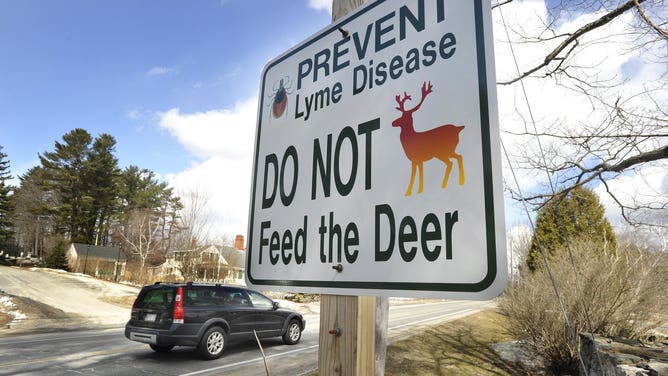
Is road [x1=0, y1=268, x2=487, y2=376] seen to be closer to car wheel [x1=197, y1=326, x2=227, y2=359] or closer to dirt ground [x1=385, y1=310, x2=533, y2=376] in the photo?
car wheel [x1=197, y1=326, x2=227, y2=359]

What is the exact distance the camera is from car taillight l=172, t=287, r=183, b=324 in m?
7.73

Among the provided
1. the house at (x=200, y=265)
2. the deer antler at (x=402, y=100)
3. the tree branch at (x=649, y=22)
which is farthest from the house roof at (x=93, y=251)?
the deer antler at (x=402, y=100)

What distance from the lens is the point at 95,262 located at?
109 ft

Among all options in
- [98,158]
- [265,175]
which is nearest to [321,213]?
[265,175]

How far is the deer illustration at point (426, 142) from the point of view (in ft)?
2.88

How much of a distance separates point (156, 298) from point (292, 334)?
11.9ft

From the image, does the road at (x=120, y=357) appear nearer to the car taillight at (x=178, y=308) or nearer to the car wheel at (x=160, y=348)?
the car wheel at (x=160, y=348)

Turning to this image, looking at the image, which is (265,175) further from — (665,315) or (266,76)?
(665,315)

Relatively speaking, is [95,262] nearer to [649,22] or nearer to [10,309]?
[10,309]

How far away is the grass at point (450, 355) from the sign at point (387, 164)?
20.0 feet

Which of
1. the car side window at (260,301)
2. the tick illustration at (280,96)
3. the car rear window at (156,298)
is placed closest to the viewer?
the tick illustration at (280,96)

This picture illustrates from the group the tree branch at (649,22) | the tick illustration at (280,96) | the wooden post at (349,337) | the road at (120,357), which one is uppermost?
the tree branch at (649,22)

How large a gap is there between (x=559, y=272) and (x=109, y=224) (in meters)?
Answer: 51.8

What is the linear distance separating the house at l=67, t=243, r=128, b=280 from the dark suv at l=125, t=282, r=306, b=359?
81.5ft
